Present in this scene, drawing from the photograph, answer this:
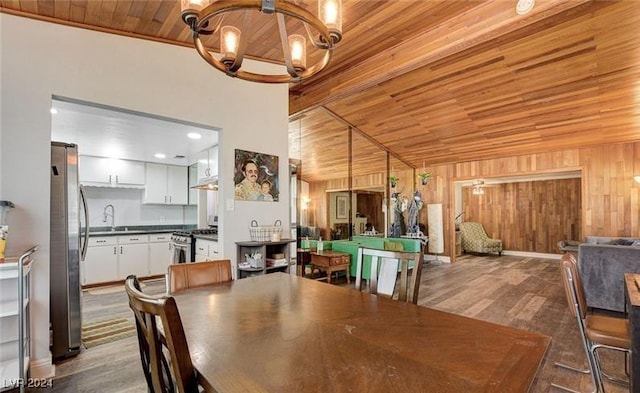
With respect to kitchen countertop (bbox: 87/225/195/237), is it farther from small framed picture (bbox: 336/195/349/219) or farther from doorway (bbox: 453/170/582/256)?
doorway (bbox: 453/170/582/256)

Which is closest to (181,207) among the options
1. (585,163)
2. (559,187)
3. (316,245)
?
(316,245)

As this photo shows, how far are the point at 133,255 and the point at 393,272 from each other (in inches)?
200

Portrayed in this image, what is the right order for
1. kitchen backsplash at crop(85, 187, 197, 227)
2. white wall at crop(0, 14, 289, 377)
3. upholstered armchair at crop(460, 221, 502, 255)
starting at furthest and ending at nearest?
upholstered armchair at crop(460, 221, 502, 255) < kitchen backsplash at crop(85, 187, 197, 227) < white wall at crop(0, 14, 289, 377)

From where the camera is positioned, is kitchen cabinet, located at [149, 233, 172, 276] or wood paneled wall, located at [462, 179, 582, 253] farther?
wood paneled wall, located at [462, 179, 582, 253]

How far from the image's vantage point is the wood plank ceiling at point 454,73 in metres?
2.57

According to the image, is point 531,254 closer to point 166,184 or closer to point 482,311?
point 482,311

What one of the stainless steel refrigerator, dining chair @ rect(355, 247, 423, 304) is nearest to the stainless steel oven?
the stainless steel refrigerator

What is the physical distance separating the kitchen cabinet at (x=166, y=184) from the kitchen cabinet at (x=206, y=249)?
7.24 feet

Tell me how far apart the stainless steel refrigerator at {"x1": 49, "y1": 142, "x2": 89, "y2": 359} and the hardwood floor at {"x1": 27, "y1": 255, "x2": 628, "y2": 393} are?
218mm

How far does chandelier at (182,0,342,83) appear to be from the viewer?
124cm

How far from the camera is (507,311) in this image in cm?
380

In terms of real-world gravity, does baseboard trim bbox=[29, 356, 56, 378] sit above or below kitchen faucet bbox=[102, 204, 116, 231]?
below

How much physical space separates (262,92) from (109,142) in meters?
2.77

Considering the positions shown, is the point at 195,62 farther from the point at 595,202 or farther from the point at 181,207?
the point at 595,202
